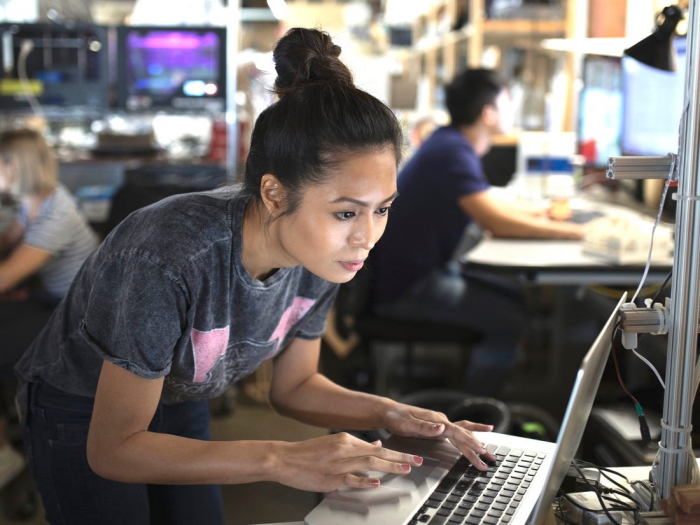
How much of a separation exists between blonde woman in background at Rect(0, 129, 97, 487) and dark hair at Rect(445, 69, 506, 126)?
55.8 inches

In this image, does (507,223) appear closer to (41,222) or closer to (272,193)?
(41,222)

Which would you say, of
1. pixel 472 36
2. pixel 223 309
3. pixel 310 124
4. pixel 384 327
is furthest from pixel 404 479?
pixel 472 36

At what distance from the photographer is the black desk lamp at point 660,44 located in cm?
134

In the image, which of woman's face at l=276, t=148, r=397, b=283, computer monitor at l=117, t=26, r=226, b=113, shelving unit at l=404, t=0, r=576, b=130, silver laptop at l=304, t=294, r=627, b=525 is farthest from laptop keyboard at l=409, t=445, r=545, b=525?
shelving unit at l=404, t=0, r=576, b=130

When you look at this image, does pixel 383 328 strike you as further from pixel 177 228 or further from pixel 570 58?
pixel 570 58

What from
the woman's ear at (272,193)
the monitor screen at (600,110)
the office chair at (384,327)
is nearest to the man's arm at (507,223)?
the office chair at (384,327)

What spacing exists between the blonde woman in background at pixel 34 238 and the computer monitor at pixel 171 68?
0.64 meters

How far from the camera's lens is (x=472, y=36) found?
4332 millimetres

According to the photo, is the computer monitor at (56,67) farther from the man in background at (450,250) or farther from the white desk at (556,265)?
the white desk at (556,265)

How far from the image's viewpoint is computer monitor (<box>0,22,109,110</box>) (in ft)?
11.5

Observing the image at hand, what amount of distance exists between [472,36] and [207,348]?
3.53 metres

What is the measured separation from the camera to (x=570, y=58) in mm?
4203

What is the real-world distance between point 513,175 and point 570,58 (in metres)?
0.65

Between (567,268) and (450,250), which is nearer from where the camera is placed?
(567,268)
